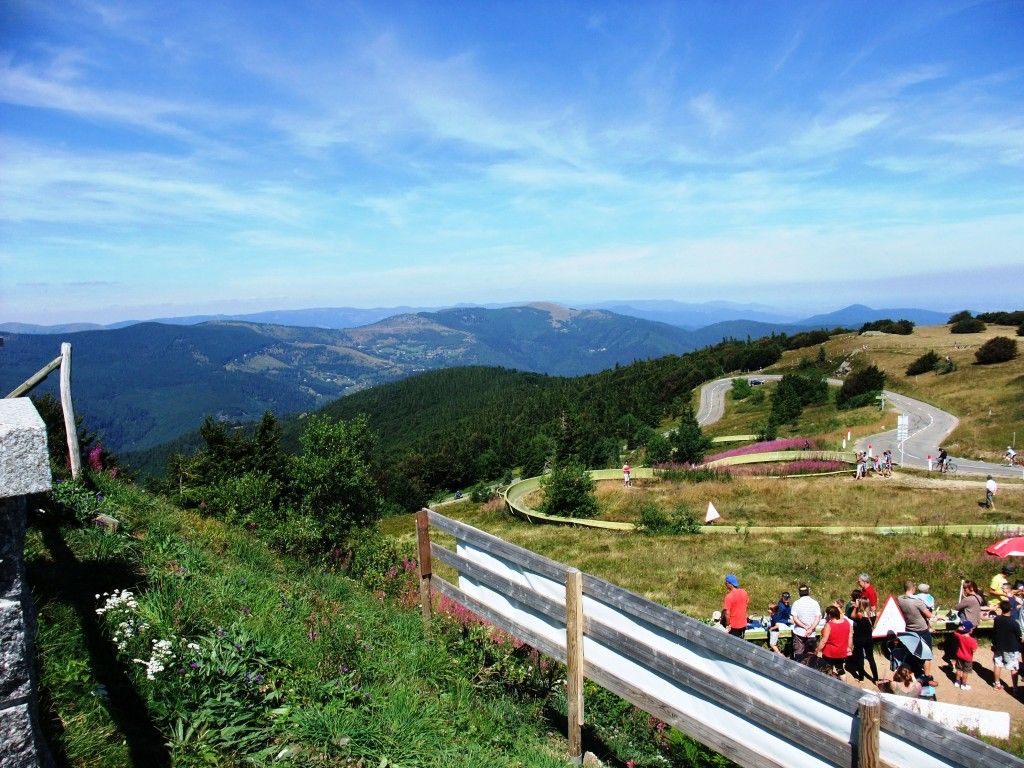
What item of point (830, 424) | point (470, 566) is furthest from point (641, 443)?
point (470, 566)

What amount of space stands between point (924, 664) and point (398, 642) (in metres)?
9.30

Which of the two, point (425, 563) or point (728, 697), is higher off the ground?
point (728, 697)

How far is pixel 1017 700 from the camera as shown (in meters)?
9.55

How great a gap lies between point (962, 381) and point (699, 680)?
61934mm

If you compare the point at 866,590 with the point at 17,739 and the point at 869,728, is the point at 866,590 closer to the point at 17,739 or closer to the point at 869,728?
the point at 869,728

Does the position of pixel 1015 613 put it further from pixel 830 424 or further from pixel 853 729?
pixel 830 424

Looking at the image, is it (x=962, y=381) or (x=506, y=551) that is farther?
(x=962, y=381)

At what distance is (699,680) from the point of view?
4297 millimetres

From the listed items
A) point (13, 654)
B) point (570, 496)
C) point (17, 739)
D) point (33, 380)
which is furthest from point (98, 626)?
point (570, 496)

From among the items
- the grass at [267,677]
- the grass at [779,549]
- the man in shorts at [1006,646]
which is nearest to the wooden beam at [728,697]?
the grass at [267,677]

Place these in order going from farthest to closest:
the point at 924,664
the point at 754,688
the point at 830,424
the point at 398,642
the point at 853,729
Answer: the point at 830,424 → the point at 924,664 → the point at 398,642 → the point at 754,688 → the point at 853,729

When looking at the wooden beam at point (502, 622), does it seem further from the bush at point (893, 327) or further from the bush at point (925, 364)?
the bush at point (893, 327)

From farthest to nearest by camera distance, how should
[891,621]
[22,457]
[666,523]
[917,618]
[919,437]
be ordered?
[919,437] < [666,523] < [891,621] < [917,618] < [22,457]

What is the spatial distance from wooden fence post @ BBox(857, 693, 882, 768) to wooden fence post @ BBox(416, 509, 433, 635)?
432cm
